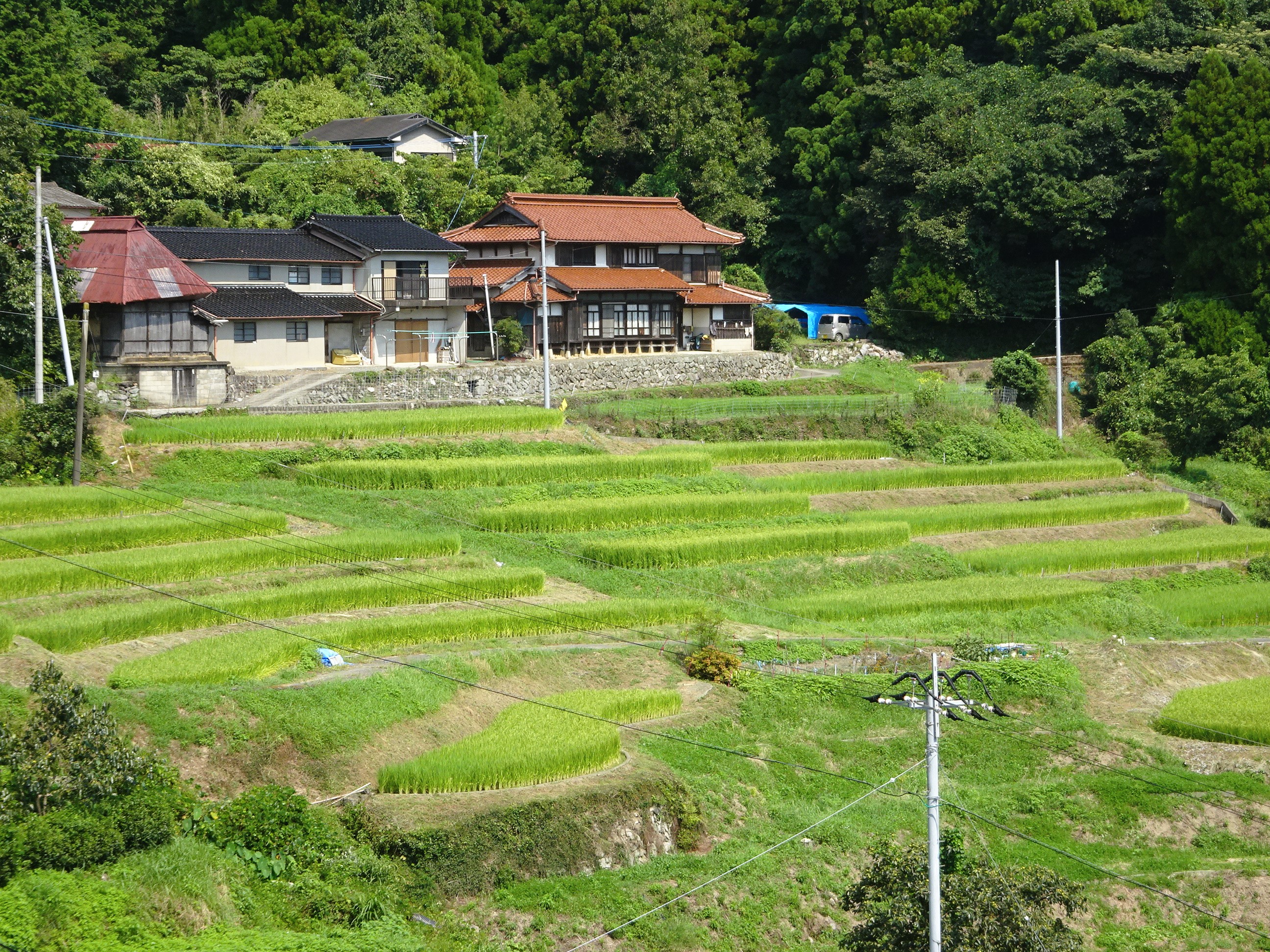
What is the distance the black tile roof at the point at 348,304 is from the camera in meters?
42.0

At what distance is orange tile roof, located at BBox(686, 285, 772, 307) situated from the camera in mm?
48656

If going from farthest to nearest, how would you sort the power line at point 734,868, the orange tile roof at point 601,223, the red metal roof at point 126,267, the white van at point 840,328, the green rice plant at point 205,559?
the white van at point 840,328, the orange tile roof at point 601,223, the red metal roof at point 126,267, the green rice plant at point 205,559, the power line at point 734,868

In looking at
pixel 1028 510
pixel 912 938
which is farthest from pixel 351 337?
pixel 912 938

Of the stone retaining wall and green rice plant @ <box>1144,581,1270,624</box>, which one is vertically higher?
the stone retaining wall

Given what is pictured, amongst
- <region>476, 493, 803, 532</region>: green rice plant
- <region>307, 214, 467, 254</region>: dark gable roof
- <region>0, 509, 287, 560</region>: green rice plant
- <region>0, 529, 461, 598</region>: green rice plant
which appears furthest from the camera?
<region>307, 214, 467, 254</region>: dark gable roof

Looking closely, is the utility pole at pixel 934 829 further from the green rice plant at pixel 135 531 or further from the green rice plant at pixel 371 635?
the green rice plant at pixel 135 531

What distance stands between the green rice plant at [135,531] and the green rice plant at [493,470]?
3829 mm

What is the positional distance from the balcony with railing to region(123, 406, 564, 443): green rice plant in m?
6.77

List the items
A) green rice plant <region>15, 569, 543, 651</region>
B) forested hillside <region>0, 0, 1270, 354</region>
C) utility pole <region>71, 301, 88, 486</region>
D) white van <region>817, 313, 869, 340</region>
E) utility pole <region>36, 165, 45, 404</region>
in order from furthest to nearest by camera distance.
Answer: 1. white van <region>817, 313, 869, 340</region>
2. forested hillside <region>0, 0, 1270, 354</region>
3. utility pole <region>36, 165, 45, 404</region>
4. utility pole <region>71, 301, 88, 486</region>
5. green rice plant <region>15, 569, 543, 651</region>

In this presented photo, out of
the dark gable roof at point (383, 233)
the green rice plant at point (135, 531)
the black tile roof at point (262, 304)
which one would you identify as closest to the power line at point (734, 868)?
the green rice plant at point (135, 531)

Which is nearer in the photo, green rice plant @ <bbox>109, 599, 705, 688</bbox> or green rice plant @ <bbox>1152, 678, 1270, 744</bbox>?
green rice plant @ <bbox>109, 599, 705, 688</bbox>

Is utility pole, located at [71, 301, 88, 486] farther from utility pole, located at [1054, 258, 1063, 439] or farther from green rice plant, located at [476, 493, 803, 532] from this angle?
utility pole, located at [1054, 258, 1063, 439]

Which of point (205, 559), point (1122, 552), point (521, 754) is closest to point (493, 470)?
point (205, 559)

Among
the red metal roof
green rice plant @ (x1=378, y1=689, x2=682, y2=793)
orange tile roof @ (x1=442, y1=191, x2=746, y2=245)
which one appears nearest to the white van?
orange tile roof @ (x1=442, y1=191, x2=746, y2=245)
